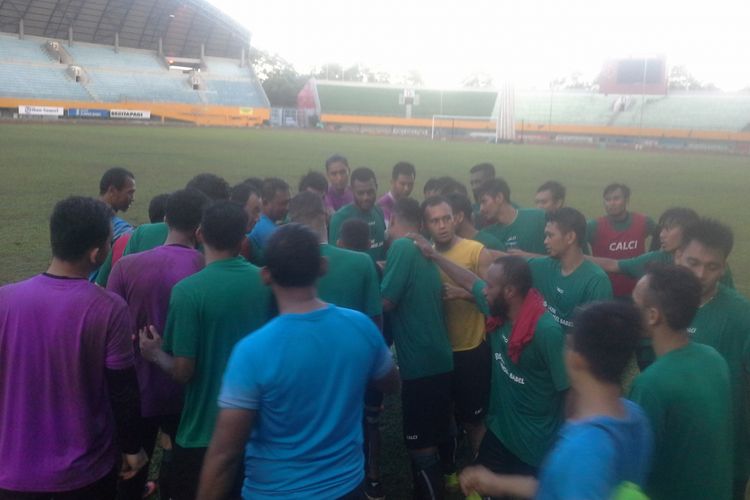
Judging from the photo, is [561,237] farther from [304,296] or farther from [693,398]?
[304,296]

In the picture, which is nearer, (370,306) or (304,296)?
(304,296)

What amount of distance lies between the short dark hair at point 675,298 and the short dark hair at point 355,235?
2.20 m

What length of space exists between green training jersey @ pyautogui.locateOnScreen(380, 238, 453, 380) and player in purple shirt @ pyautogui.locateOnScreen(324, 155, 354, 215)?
3318mm

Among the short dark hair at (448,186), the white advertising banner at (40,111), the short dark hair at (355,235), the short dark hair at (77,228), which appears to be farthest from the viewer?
the white advertising banner at (40,111)

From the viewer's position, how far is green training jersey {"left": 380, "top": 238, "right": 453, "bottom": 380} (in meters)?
4.34

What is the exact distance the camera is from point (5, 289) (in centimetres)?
284

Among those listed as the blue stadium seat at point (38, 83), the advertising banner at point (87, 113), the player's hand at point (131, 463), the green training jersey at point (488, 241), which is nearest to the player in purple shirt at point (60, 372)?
the player's hand at point (131, 463)

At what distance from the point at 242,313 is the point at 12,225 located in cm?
1074

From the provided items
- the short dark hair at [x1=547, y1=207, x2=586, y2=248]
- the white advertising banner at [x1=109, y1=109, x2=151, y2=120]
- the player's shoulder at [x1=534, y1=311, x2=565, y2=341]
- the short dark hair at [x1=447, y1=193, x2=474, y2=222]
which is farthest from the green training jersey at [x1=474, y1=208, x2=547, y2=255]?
the white advertising banner at [x1=109, y1=109, x2=151, y2=120]

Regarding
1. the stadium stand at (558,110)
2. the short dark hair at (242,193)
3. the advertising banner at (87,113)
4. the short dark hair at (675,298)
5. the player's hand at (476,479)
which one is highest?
the stadium stand at (558,110)

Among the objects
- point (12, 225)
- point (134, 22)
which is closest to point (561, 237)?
point (12, 225)

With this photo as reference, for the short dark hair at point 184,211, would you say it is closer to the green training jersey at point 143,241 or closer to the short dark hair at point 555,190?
the green training jersey at point 143,241

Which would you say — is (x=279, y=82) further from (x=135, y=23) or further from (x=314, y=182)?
(x=314, y=182)

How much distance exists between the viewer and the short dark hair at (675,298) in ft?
9.09
